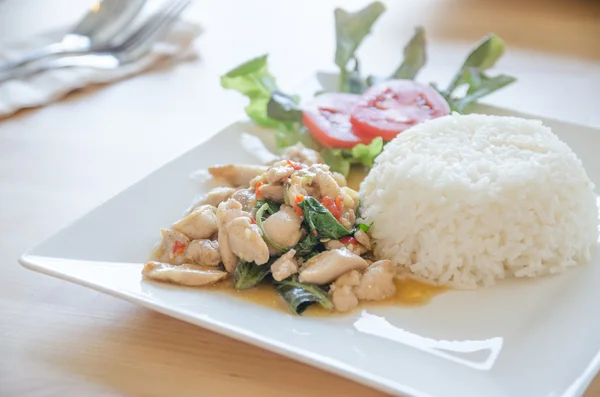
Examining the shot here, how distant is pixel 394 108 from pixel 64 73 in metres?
2.41

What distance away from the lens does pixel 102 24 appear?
5.10 metres

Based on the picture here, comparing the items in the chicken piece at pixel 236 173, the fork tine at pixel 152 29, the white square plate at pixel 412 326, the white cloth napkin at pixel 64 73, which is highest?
the fork tine at pixel 152 29

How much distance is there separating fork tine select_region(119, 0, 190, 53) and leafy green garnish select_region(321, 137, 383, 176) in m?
2.10

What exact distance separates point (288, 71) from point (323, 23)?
1239 mm

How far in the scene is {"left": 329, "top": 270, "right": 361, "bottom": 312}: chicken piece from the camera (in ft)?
8.38

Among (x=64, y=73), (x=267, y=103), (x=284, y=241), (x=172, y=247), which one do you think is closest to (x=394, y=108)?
(x=267, y=103)

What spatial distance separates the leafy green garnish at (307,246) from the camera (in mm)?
2811

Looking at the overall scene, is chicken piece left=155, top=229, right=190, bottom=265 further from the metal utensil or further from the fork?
the metal utensil

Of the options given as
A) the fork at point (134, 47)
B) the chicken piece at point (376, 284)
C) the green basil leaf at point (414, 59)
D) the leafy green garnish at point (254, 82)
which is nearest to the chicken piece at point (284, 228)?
the chicken piece at point (376, 284)

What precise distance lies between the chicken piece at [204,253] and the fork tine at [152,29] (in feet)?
8.94

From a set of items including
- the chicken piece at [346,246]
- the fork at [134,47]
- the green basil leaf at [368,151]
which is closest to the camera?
the chicken piece at [346,246]

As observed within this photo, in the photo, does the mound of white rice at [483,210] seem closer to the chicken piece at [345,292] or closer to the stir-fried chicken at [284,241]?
the stir-fried chicken at [284,241]

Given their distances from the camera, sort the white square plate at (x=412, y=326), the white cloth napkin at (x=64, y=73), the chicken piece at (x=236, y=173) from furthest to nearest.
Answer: the white cloth napkin at (x=64, y=73) < the chicken piece at (x=236, y=173) < the white square plate at (x=412, y=326)

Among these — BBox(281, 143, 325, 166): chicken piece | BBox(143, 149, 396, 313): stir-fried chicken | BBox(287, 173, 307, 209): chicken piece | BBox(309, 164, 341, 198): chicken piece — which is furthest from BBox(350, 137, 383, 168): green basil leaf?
BBox(287, 173, 307, 209): chicken piece
